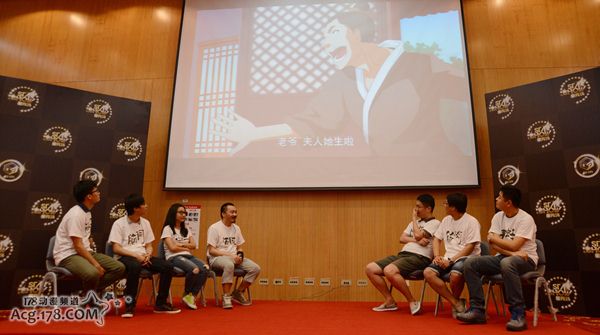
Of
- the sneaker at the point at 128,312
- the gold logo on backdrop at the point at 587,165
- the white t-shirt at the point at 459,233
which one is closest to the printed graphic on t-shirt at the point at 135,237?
the sneaker at the point at 128,312

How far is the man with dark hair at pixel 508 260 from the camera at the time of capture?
9.33 feet

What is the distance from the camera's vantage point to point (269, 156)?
5.10 meters

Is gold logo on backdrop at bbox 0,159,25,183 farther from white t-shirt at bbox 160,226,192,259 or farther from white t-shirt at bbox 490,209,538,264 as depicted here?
white t-shirt at bbox 490,209,538,264

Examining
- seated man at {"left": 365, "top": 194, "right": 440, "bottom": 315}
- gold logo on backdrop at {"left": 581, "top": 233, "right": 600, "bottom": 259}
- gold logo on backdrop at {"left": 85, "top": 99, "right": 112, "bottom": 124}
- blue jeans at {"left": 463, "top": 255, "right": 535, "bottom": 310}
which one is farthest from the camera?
gold logo on backdrop at {"left": 85, "top": 99, "right": 112, "bottom": 124}

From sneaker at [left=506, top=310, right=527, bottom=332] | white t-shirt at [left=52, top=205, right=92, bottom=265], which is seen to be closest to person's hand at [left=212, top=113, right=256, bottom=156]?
white t-shirt at [left=52, top=205, right=92, bottom=265]

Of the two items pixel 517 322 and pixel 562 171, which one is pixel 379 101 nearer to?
pixel 562 171

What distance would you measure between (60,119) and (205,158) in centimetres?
170

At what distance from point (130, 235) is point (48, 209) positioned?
133cm

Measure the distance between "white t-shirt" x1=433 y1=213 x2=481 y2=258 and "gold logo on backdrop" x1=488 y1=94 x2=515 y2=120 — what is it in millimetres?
1771

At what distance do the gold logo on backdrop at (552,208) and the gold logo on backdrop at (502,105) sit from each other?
104cm

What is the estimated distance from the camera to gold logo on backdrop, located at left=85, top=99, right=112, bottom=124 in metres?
4.63

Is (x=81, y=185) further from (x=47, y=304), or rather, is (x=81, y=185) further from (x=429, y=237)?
(x=429, y=237)

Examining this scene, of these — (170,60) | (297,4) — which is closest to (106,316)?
(170,60)

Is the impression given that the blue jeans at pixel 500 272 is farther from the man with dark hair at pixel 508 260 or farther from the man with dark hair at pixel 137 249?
the man with dark hair at pixel 137 249
